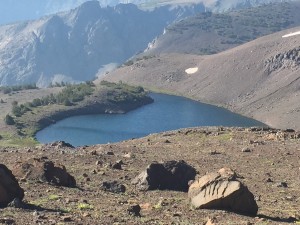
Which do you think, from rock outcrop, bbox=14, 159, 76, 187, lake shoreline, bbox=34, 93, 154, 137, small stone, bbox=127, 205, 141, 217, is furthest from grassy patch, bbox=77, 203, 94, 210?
lake shoreline, bbox=34, 93, 154, 137

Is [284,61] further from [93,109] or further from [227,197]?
[227,197]

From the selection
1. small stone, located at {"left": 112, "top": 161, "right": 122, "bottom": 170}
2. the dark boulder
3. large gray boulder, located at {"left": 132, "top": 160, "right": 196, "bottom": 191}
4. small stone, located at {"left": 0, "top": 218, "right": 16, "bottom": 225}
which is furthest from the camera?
small stone, located at {"left": 112, "top": 161, "right": 122, "bottom": 170}

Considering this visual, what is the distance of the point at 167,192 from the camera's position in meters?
25.1

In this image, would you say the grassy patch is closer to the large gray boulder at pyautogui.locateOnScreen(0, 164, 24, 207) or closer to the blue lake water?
the large gray boulder at pyautogui.locateOnScreen(0, 164, 24, 207)

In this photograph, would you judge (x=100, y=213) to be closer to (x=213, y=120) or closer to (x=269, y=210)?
(x=269, y=210)

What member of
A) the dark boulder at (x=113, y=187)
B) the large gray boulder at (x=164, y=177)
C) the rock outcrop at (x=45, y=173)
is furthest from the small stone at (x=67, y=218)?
the large gray boulder at (x=164, y=177)

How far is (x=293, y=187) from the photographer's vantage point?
91.4 ft

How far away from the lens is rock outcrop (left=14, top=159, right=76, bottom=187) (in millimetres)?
24375

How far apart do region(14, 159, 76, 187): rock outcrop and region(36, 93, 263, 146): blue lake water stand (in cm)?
9456

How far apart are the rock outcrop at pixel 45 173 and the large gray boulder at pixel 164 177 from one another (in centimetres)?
313

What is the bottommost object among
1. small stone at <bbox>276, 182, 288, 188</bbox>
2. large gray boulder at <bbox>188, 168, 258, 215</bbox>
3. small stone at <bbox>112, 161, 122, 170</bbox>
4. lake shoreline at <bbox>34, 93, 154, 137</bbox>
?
lake shoreline at <bbox>34, 93, 154, 137</bbox>

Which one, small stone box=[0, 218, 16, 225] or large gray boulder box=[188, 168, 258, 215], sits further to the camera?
large gray boulder box=[188, 168, 258, 215]

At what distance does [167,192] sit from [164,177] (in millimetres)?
1007

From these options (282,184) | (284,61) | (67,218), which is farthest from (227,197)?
(284,61)
